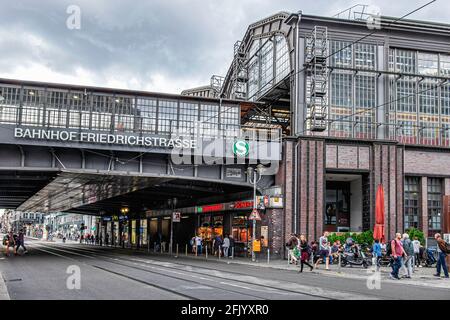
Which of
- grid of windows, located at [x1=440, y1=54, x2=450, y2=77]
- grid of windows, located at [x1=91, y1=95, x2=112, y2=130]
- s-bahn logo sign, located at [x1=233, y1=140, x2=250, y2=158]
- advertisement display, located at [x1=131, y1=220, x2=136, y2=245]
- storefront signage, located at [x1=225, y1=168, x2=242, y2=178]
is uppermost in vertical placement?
grid of windows, located at [x1=440, y1=54, x2=450, y2=77]

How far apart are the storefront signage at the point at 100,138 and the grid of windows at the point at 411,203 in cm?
1545

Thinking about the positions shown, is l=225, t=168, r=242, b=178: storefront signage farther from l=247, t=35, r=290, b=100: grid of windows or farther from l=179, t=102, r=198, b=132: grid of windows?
l=247, t=35, r=290, b=100: grid of windows

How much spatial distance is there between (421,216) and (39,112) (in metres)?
25.6

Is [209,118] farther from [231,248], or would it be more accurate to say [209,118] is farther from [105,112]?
[231,248]

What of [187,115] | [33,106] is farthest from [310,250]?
[33,106]

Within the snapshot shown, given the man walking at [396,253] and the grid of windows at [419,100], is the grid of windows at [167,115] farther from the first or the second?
the man walking at [396,253]

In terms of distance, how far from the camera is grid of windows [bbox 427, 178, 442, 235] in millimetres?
37500

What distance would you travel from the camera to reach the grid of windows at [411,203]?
36969 mm

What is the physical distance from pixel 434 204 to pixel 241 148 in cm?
1479

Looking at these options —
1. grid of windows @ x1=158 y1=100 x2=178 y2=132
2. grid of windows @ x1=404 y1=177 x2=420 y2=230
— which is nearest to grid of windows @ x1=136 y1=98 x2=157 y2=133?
grid of windows @ x1=158 y1=100 x2=178 y2=132

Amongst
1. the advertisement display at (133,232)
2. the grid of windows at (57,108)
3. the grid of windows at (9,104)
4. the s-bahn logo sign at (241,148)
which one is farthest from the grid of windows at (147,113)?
the advertisement display at (133,232)

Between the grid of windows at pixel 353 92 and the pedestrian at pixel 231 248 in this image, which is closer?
the pedestrian at pixel 231 248

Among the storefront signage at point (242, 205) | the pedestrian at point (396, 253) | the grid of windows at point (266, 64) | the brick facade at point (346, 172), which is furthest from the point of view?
the grid of windows at point (266, 64)

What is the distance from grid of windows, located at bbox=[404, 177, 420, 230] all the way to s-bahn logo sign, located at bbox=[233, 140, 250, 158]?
12006mm
